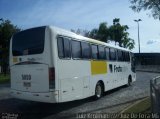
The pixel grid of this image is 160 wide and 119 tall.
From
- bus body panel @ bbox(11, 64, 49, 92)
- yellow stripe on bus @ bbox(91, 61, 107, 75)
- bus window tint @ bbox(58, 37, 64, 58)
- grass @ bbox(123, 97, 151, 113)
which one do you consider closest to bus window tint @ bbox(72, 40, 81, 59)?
bus window tint @ bbox(58, 37, 64, 58)

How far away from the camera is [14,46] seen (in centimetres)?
1222

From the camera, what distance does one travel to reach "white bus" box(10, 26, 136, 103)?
10750mm

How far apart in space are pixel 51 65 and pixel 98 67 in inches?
188

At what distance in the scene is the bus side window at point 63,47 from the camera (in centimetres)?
1116

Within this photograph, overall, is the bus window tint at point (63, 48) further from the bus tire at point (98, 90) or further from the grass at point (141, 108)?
the bus tire at point (98, 90)

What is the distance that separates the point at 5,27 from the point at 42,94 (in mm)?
33203

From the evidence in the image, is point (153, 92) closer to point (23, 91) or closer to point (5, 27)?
point (23, 91)

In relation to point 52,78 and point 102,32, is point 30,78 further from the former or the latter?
point 102,32

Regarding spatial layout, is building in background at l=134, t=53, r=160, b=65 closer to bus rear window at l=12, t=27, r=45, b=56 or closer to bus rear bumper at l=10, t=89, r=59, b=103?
bus rear window at l=12, t=27, r=45, b=56

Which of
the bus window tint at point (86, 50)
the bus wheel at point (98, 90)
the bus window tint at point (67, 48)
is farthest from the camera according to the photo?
the bus wheel at point (98, 90)

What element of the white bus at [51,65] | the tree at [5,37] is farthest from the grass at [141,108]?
the tree at [5,37]

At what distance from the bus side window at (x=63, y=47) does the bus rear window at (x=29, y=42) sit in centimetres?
70

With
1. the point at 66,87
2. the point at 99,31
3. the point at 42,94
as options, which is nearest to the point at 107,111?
the point at 66,87

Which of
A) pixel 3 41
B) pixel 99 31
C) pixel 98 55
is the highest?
pixel 99 31
